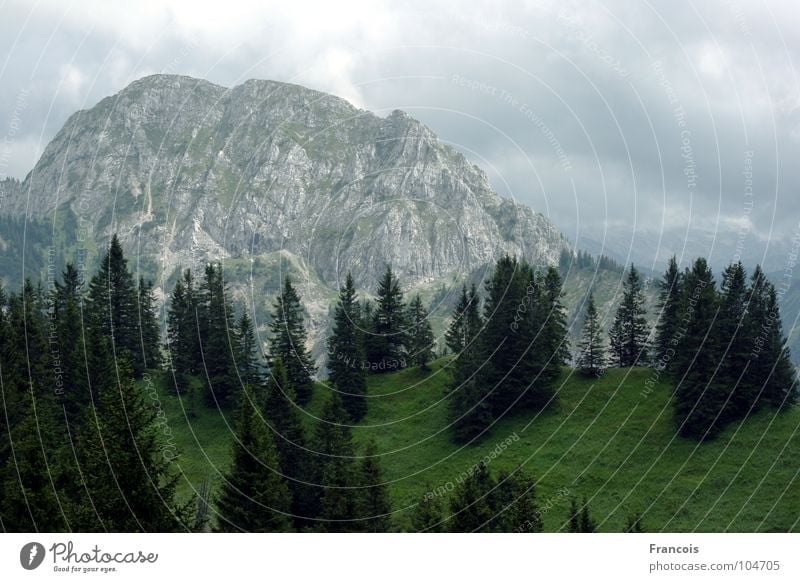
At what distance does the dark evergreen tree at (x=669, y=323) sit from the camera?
372 ft

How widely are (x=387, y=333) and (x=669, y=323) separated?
41.2m

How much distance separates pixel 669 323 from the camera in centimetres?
11962

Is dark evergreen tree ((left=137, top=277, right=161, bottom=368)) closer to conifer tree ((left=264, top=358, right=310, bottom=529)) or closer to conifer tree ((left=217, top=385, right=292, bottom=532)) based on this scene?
conifer tree ((left=264, top=358, right=310, bottom=529))

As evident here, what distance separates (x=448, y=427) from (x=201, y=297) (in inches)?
1722

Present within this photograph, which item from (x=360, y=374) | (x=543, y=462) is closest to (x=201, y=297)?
(x=360, y=374)

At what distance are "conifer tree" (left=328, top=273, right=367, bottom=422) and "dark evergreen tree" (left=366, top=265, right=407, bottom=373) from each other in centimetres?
353

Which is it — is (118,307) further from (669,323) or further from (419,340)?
(669,323)

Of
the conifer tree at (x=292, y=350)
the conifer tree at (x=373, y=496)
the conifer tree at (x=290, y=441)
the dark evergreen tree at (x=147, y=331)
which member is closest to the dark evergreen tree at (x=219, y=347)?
the conifer tree at (x=292, y=350)

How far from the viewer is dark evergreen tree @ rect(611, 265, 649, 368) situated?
407ft

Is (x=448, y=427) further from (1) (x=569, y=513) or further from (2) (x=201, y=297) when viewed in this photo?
(2) (x=201, y=297)

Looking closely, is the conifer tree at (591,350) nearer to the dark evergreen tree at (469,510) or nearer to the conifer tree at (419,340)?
the conifer tree at (419,340)

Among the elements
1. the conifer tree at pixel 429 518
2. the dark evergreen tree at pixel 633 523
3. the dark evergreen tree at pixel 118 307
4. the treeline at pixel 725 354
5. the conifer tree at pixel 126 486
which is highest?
the dark evergreen tree at pixel 118 307

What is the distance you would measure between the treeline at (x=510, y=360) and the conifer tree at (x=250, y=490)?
4193cm
